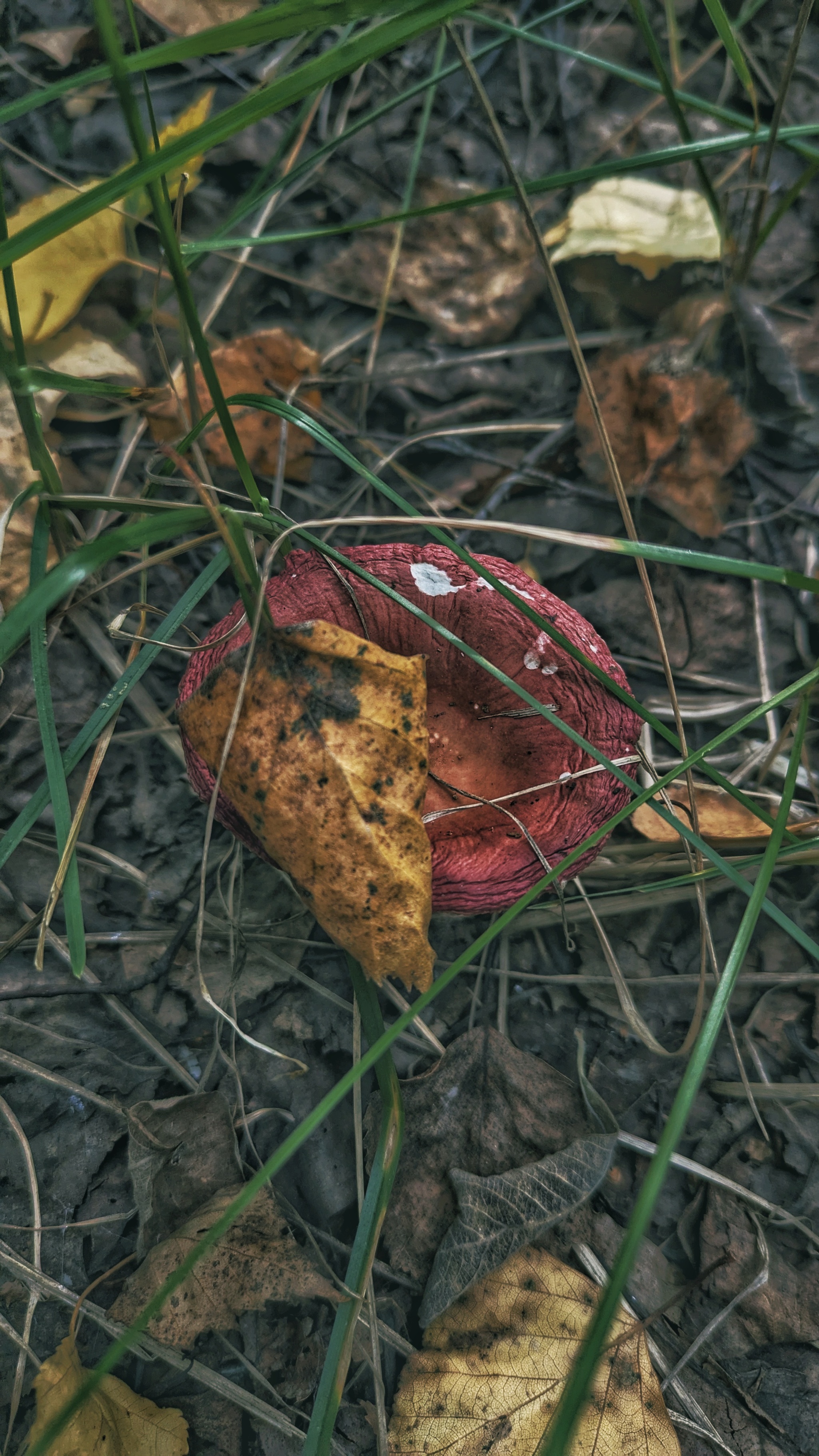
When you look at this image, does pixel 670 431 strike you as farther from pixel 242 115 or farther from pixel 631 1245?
pixel 631 1245

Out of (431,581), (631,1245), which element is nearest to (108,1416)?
(631,1245)

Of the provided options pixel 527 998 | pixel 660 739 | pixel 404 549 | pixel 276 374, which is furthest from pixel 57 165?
pixel 527 998

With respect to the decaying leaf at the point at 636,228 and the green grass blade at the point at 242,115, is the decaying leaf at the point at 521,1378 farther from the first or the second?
the decaying leaf at the point at 636,228

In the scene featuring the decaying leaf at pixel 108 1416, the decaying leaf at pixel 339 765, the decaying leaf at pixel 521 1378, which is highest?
the decaying leaf at pixel 339 765

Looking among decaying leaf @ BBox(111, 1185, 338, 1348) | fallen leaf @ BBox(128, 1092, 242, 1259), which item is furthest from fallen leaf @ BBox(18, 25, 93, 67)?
decaying leaf @ BBox(111, 1185, 338, 1348)

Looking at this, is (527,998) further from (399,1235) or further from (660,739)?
(660,739)

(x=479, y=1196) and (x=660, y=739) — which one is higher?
(x=660, y=739)

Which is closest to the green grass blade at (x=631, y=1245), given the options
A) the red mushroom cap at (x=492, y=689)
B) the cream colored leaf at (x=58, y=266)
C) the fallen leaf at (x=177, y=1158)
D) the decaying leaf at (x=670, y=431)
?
the red mushroom cap at (x=492, y=689)
